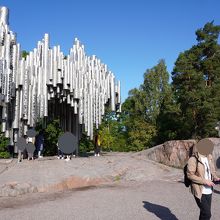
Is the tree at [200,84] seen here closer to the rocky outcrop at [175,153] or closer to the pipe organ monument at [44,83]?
the rocky outcrop at [175,153]

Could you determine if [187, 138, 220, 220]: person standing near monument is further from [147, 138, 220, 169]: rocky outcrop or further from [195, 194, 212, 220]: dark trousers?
[147, 138, 220, 169]: rocky outcrop

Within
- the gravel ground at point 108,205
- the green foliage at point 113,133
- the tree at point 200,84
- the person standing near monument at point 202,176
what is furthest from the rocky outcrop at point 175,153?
the green foliage at point 113,133

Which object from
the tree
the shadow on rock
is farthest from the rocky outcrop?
the shadow on rock

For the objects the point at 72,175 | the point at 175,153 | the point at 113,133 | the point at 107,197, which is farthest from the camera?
the point at 113,133

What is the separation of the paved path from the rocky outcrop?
13.1 feet

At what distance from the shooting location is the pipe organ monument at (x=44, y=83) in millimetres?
17922

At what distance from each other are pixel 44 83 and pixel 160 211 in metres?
12.4

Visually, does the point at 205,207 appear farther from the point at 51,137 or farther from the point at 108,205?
the point at 51,137

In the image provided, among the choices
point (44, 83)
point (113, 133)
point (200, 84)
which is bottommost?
point (113, 133)

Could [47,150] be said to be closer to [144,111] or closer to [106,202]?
[144,111]

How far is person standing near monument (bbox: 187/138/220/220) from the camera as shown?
577cm

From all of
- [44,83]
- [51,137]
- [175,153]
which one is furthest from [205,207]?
[51,137]

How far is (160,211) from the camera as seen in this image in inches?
323

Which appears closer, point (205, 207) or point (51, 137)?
point (205, 207)
